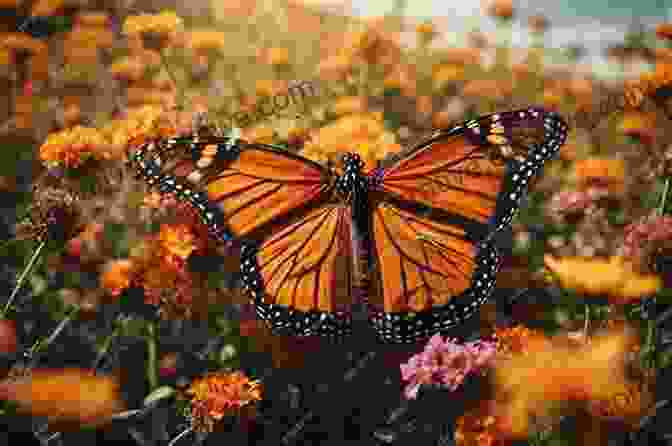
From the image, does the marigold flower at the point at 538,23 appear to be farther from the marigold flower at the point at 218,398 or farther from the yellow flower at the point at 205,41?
Result: the marigold flower at the point at 218,398

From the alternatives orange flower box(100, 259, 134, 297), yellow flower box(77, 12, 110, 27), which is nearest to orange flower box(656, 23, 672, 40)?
orange flower box(100, 259, 134, 297)

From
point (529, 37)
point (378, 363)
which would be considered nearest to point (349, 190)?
point (378, 363)

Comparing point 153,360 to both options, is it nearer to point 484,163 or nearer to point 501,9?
point 484,163

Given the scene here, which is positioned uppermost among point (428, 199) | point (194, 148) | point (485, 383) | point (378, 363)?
point (194, 148)

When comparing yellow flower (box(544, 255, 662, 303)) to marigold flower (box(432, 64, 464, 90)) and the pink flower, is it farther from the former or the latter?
marigold flower (box(432, 64, 464, 90))

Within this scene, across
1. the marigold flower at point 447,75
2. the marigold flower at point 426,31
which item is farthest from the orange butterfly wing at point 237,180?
the marigold flower at point 426,31

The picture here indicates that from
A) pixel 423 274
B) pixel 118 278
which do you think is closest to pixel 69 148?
pixel 118 278

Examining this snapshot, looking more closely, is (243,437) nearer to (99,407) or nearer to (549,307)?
(99,407)
